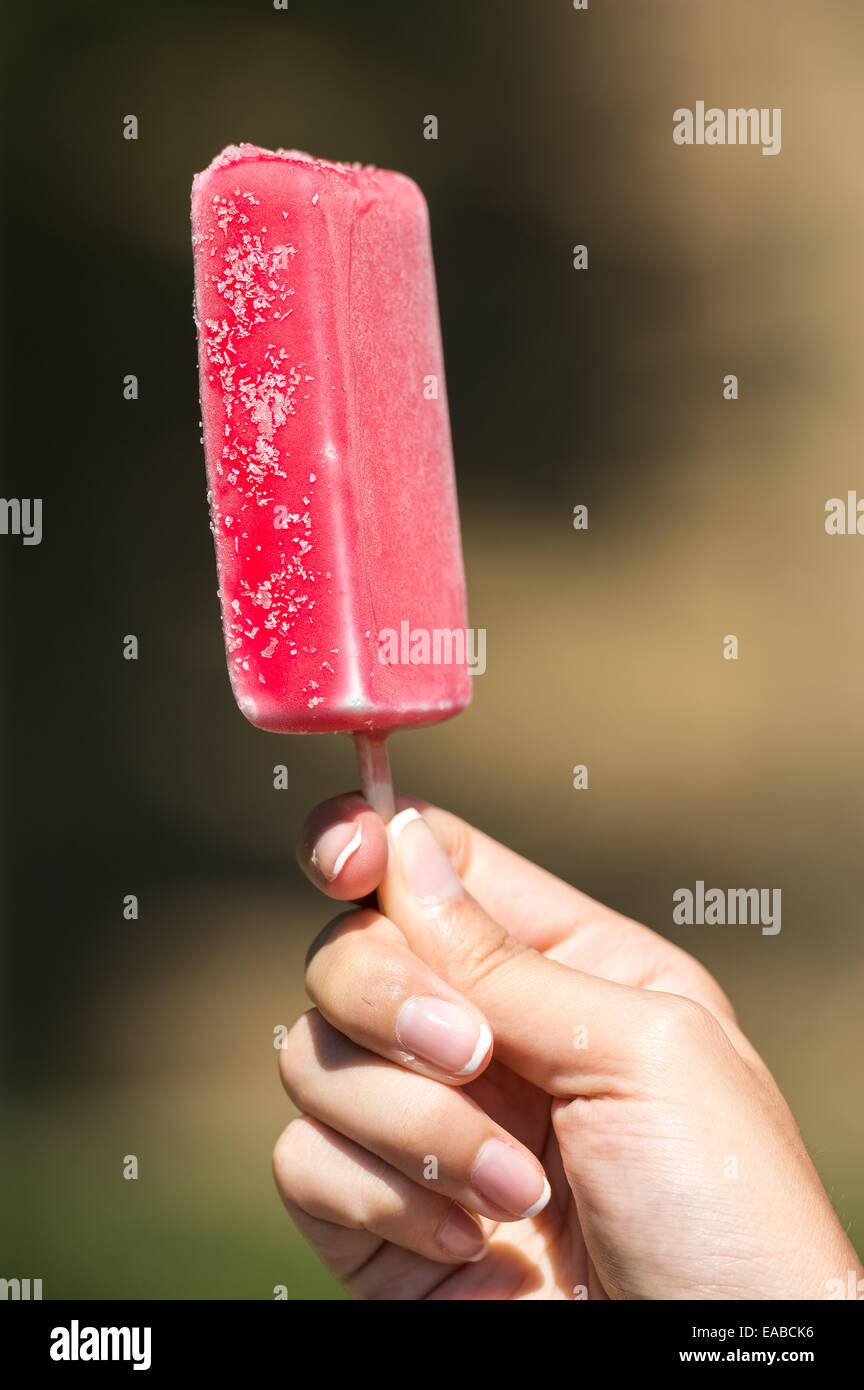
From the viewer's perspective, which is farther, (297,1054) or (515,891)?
(515,891)

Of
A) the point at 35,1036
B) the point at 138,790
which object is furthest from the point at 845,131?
the point at 35,1036

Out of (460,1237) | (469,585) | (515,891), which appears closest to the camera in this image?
(460,1237)

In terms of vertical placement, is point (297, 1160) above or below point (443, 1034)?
below

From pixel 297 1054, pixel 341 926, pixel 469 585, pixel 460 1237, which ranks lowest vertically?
pixel 460 1237

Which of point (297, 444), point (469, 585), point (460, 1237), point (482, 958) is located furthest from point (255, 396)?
point (469, 585)

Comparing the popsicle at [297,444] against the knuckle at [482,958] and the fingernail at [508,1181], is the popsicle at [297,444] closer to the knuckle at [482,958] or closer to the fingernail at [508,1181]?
the knuckle at [482,958]

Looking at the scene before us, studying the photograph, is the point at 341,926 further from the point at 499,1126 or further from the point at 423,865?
the point at 499,1126
